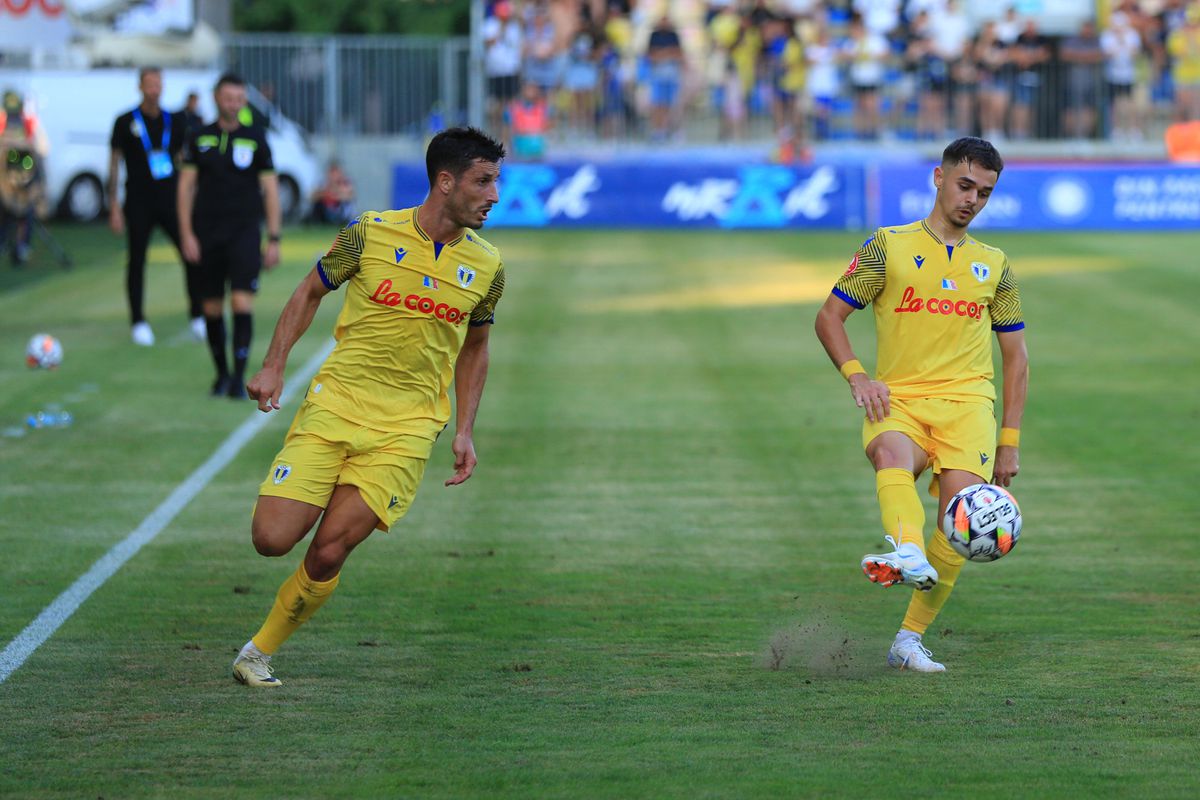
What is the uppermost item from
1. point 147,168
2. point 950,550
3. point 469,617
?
point 147,168

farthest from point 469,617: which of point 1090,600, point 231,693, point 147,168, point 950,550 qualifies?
point 147,168

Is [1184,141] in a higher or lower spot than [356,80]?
lower

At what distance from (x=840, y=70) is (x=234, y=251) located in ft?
80.5

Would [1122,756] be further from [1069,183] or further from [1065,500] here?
[1069,183]

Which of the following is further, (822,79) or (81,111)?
(822,79)

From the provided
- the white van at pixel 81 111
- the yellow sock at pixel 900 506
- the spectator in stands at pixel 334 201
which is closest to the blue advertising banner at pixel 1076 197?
the spectator in stands at pixel 334 201

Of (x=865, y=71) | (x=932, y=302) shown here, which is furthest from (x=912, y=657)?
(x=865, y=71)

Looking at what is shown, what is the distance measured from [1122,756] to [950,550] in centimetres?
133

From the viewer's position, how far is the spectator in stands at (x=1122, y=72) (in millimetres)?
35500

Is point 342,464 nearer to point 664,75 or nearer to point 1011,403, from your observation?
point 1011,403

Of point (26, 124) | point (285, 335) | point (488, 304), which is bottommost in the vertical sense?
point (285, 335)

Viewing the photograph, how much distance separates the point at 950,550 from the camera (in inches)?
276

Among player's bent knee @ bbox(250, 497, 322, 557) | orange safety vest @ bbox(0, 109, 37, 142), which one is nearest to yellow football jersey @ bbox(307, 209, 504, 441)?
player's bent knee @ bbox(250, 497, 322, 557)

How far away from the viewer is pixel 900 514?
669 cm
